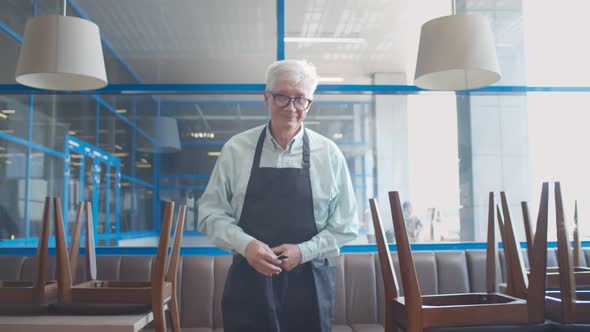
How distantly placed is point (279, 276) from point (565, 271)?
0.93 m

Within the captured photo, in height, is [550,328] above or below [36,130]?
below

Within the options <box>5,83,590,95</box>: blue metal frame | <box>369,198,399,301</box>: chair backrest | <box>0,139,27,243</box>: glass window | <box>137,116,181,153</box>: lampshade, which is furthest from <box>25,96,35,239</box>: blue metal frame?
<box>369,198,399,301</box>: chair backrest

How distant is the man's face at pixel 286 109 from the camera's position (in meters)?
1.87

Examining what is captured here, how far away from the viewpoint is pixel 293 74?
1863 mm

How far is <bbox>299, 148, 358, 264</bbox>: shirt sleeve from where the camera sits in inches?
72.1

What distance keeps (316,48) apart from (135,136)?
1.43 meters

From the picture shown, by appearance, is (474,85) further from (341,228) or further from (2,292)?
(2,292)

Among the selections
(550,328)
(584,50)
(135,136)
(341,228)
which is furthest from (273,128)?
(584,50)

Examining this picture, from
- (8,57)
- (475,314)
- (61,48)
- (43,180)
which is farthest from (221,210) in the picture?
(8,57)

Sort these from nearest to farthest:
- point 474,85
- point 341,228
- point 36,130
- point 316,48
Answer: point 341,228 < point 474,85 < point 36,130 < point 316,48

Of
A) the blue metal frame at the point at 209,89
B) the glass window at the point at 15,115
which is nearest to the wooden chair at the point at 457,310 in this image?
the blue metal frame at the point at 209,89

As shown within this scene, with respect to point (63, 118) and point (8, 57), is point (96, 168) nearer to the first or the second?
point (63, 118)

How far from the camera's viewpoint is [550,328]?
1.61m

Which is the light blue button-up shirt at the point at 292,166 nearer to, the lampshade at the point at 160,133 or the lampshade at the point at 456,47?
the lampshade at the point at 456,47
